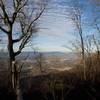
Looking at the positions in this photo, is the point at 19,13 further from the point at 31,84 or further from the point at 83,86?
the point at 83,86

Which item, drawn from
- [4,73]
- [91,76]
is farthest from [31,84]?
[91,76]

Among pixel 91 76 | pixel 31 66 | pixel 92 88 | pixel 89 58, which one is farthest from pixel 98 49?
pixel 92 88

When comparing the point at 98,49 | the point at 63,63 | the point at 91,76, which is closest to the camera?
the point at 91,76

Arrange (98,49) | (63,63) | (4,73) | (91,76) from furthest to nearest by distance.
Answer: (63,63), (98,49), (91,76), (4,73)

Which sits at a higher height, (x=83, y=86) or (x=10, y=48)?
(x=10, y=48)

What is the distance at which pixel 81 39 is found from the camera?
2608 centimetres

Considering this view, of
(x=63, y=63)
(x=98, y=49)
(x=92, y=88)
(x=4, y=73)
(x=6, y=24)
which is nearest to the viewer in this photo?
(x=6, y=24)

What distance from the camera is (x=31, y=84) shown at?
61.1ft

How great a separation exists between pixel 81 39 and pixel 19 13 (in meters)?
10.0

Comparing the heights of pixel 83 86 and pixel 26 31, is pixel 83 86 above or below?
below

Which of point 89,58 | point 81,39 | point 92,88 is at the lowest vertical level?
point 92,88

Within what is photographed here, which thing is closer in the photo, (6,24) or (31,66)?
(6,24)

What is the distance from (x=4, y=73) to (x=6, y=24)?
15.0 feet

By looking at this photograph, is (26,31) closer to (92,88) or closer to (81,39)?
(92,88)
